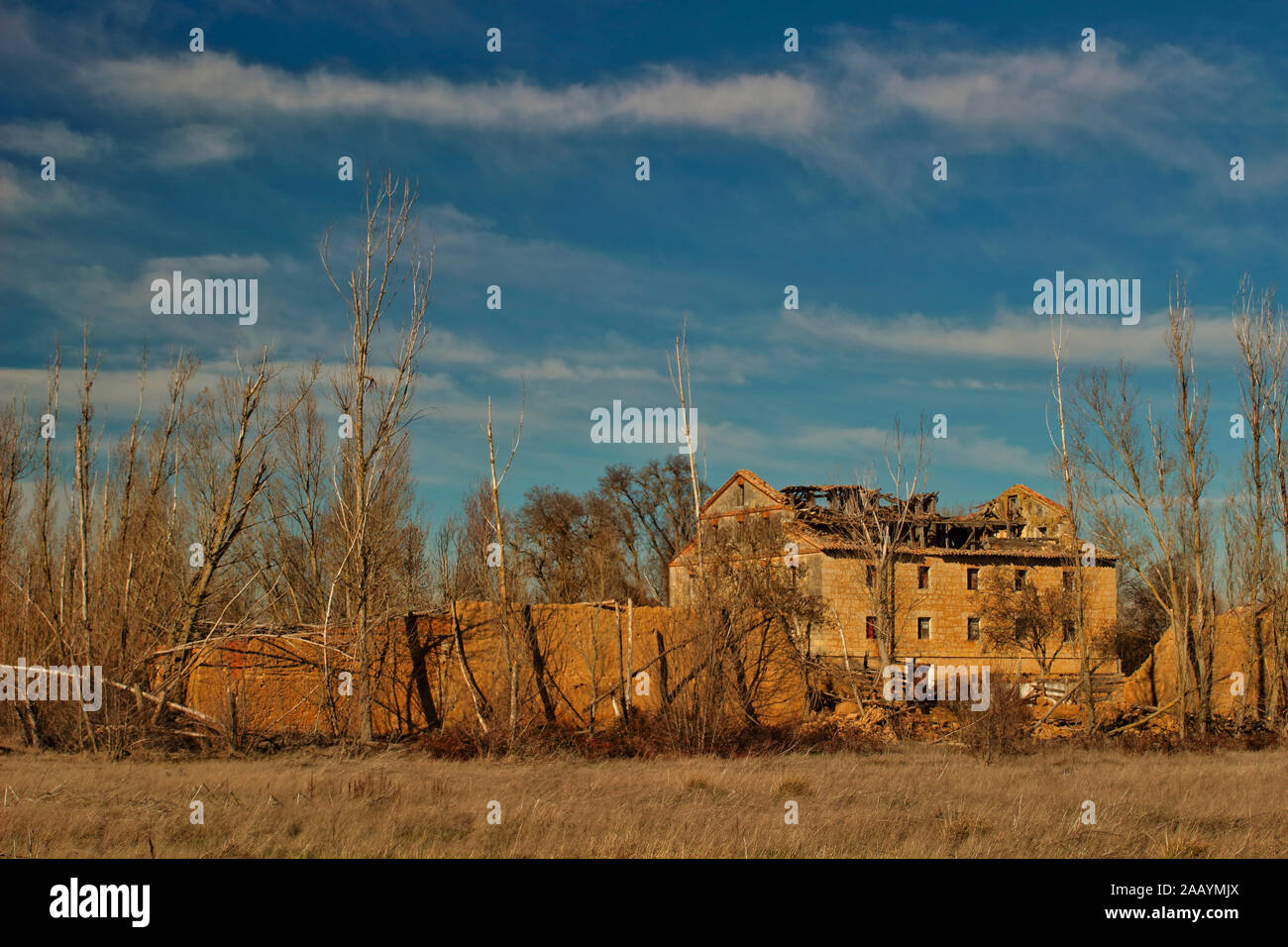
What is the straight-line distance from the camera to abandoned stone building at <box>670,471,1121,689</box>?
3950 centimetres

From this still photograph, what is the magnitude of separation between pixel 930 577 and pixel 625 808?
114 feet

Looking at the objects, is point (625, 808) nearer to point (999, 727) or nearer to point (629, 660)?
point (629, 660)

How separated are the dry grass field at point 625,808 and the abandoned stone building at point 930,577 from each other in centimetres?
2385

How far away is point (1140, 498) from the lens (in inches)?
794

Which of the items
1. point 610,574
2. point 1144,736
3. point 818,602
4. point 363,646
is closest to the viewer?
point 363,646

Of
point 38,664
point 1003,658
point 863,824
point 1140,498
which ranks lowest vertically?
point 1003,658

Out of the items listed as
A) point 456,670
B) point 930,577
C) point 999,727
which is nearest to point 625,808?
point 456,670

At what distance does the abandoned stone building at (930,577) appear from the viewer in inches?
1555

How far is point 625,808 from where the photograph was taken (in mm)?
9734
